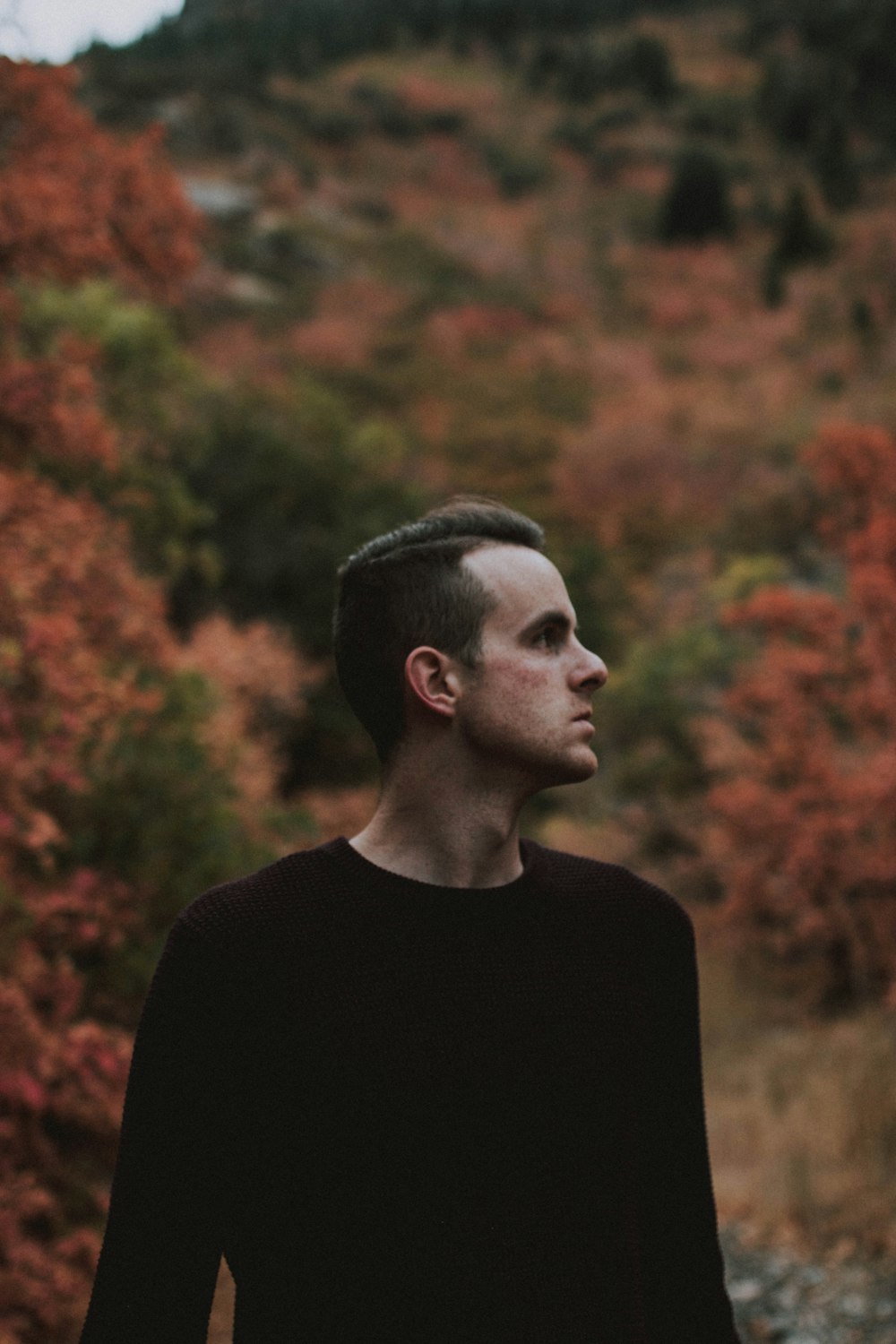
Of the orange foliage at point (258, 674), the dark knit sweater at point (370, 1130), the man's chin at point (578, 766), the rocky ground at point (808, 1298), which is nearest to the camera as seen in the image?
the dark knit sweater at point (370, 1130)

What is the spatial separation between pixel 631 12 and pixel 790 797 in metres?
87.1

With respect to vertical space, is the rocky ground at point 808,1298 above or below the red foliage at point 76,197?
below

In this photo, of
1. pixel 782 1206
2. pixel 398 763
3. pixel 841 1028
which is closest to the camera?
pixel 398 763

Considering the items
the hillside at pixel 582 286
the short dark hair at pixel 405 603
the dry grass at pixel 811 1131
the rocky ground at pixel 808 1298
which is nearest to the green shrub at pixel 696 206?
the hillside at pixel 582 286

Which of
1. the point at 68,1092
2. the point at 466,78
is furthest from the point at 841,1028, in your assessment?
the point at 466,78

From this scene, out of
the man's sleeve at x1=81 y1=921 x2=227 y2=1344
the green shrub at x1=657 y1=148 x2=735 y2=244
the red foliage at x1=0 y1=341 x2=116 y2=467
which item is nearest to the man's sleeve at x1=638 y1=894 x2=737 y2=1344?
the man's sleeve at x1=81 y1=921 x2=227 y2=1344

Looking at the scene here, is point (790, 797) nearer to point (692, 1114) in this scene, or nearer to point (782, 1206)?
point (782, 1206)

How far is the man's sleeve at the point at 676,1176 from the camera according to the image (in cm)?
174

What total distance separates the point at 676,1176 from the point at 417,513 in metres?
19.1

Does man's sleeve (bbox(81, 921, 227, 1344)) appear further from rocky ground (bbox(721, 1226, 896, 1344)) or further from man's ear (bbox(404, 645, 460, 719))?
rocky ground (bbox(721, 1226, 896, 1344))

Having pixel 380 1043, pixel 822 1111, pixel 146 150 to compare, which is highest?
pixel 146 150

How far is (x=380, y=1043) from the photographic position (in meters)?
1.49

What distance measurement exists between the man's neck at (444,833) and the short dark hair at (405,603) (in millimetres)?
105

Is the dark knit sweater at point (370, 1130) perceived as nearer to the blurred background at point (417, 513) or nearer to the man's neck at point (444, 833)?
the man's neck at point (444, 833)
